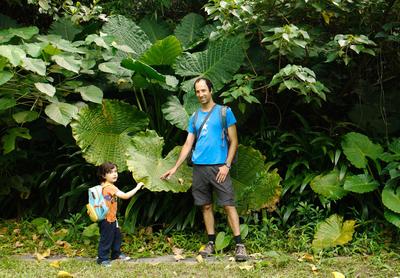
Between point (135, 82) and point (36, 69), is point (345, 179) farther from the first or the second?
point (36, 69)

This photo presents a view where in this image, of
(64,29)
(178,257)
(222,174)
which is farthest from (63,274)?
(64,29)

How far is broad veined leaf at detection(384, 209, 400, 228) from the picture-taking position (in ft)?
12.1

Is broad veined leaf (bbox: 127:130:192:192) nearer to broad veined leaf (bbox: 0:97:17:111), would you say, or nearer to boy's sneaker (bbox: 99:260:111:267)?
boy's sneaker (bbox: 99:260:111:267)

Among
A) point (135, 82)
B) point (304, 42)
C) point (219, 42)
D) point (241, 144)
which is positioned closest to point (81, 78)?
point (135, 82)

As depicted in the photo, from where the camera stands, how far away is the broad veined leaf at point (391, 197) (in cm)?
371

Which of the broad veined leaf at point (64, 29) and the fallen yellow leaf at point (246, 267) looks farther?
the broad veined leaf at point (64, 29)

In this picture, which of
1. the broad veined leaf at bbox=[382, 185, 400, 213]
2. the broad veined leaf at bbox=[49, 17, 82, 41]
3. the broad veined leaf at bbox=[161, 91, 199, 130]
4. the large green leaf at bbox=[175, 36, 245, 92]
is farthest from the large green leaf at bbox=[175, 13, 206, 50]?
the broad veined leaf at bbox=[382, 185, 400, 213]

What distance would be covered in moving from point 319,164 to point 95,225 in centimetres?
212

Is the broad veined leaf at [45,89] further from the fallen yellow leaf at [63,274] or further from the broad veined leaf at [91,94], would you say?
the fallen yellow leaf at [63,274]

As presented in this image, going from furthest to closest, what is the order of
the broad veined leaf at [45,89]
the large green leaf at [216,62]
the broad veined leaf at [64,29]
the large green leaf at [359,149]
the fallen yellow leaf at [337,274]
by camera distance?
the broad veined leaf at [64,29]
the large green leaf at [216,62]
the large green leaf at [359,149]
the broad veined leaf at [45,89]
the fallen yellow leaf at [337,274]

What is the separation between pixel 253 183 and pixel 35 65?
6.83 ft

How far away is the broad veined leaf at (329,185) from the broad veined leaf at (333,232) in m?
0.19

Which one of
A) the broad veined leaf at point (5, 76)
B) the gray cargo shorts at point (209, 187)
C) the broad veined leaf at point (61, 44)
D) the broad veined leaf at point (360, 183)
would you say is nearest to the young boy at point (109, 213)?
the gray cargo shorts at point (209, 187)

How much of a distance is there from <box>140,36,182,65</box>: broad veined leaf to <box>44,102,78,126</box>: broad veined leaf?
0.93m
